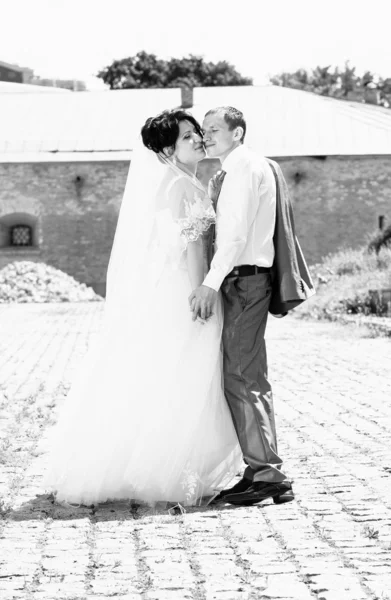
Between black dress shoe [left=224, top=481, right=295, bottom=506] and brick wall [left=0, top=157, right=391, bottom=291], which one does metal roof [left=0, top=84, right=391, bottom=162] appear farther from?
black dress shoe [left=224, top=481, right=295, bottom=506]

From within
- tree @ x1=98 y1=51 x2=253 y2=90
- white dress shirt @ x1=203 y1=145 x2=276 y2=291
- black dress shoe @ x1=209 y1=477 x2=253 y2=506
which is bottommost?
black dress shoe @ x1=209 y1=477 x2=253 y2=506

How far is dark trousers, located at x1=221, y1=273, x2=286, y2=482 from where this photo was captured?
439 centimetres

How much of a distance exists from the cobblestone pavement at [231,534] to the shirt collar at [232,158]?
1581 mm

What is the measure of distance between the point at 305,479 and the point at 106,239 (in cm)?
2475

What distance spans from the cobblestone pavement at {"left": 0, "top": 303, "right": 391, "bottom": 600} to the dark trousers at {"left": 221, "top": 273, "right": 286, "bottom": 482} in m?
0.23

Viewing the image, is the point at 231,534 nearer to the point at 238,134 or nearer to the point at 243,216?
the point at 243,216

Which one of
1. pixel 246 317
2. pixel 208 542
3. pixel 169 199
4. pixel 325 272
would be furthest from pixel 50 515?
pixel 325 272

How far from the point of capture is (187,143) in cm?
461

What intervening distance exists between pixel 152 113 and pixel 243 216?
2793cm

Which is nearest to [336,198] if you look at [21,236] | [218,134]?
[21,236]

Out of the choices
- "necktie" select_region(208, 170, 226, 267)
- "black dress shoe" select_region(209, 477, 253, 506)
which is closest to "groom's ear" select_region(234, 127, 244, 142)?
"necktie" select_region(208, 170, 226, 267)

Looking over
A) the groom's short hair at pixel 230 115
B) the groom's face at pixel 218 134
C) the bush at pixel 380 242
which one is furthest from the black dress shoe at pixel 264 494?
the bush at pixel 380 242

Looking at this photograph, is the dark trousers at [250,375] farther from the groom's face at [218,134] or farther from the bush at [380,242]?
the bush at [380,242]

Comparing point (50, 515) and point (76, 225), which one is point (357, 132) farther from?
point (50, 515)
